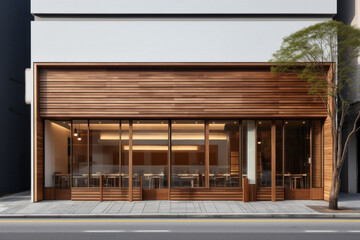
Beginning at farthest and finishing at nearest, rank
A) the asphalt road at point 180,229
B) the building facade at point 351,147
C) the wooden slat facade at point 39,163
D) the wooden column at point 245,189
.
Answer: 1. the building facade at point 351,147
2. the wooden slat facade at point 39,163
3. the wooden column at point 245,189
4. the asphalt road at point 180,229

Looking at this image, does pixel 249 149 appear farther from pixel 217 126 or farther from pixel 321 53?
pixel 321 53

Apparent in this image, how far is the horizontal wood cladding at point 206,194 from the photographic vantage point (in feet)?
48.0

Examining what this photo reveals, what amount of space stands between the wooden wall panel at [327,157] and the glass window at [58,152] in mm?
11761

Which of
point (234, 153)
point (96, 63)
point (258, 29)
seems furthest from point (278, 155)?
point (96, 63)

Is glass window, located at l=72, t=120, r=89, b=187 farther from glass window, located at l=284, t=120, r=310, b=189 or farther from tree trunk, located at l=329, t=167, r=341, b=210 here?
tree trunk, located at l=329, t=167, r=341, b=210

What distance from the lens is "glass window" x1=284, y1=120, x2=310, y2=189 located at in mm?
15023

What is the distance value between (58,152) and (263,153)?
949 centimetres

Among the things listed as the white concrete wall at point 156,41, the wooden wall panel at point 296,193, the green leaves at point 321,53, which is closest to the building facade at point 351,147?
the green leaves at point 321,53

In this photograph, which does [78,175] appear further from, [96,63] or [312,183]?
[312,183]

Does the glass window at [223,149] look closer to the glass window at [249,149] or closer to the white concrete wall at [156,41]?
the glass window at [249,149]

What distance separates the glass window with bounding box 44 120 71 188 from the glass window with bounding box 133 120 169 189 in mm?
3141

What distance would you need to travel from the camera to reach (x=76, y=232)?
9.41 meters

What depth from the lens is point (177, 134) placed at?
15141 millimetres

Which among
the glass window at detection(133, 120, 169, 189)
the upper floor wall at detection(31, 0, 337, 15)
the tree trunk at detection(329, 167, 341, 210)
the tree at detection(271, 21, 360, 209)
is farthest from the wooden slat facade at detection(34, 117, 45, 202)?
the tree trunk at detection(329, 167, 341, 210)
